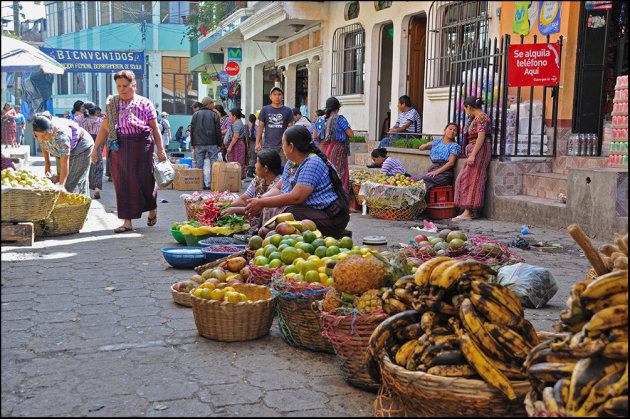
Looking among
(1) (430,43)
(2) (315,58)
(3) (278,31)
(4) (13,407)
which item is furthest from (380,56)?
(4) (13,407)

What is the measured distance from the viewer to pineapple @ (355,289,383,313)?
3578 millimetres

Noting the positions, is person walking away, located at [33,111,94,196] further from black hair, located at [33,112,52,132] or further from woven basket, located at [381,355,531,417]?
woven basket, located at [381,355,531,417]

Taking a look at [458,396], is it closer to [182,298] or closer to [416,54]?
[182,298]

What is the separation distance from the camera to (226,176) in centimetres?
1452

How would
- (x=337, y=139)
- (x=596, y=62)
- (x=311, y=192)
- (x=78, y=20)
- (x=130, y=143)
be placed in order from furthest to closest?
(x=78, y=20) < (x=337, y=139) < (x=596, y=62) < (x=130, y=143) < (x=311, y=192)

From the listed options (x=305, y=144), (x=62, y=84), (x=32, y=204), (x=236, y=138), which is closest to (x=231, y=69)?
(x=236, y=138)

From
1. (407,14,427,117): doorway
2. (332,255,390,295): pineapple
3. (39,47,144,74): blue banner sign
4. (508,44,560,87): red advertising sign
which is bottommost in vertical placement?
(332,255,390,295): pineapple

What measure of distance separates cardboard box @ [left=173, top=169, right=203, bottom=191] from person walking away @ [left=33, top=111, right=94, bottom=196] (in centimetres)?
490

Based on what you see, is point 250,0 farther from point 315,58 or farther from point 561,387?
point 561,387

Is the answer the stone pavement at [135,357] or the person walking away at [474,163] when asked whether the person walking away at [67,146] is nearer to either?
the stone pavement at [135,357]

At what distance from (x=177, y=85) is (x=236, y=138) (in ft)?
93.8

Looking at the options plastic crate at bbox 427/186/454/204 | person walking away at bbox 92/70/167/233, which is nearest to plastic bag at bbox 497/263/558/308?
person walking away at bbox 92/70/167/233

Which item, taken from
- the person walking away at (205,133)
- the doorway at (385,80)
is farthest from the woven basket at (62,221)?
the doorway at (385,80)

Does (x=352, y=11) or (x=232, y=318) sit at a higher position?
(x=352, y=11)
